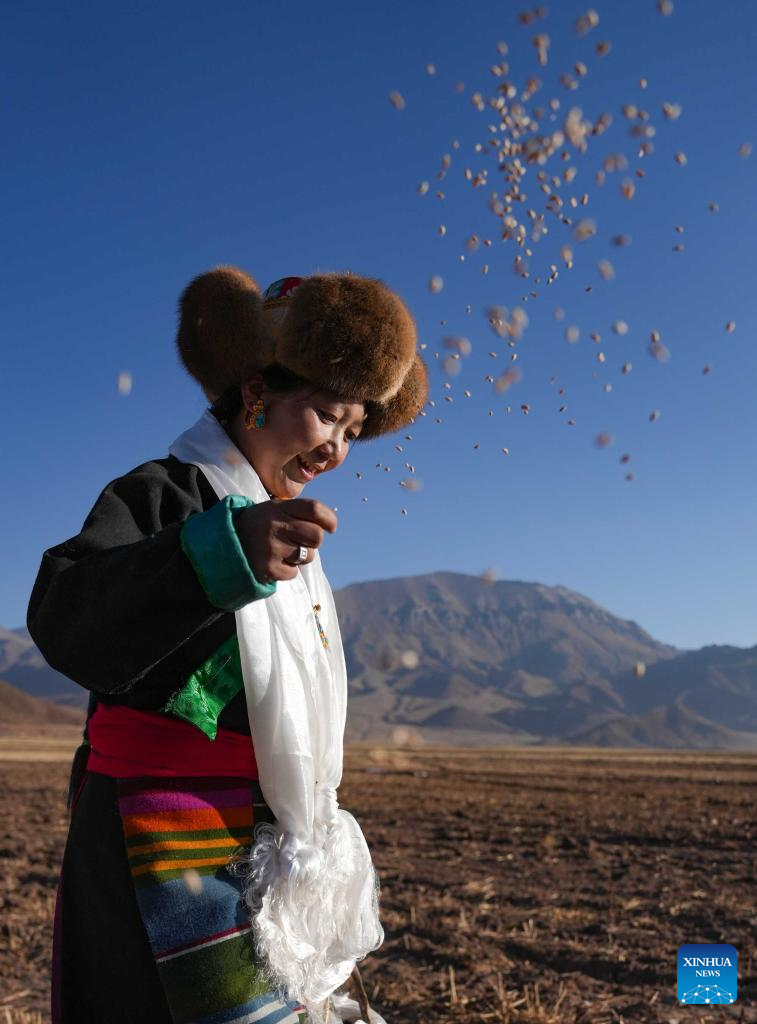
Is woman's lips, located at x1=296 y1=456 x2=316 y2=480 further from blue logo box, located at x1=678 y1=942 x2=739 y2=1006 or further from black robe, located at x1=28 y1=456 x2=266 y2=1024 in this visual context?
blue logo box, located at x1=678 y1=942 x2=739 y2=1006

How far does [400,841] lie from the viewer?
1056cm

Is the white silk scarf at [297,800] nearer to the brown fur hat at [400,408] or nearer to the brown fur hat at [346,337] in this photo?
the brown fur hat at [346,337]

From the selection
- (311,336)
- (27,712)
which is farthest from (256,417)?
(27,712)

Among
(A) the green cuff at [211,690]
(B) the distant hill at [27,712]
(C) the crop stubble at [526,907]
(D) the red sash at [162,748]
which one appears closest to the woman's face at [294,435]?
Result: (A) the green cuff at [211,690]

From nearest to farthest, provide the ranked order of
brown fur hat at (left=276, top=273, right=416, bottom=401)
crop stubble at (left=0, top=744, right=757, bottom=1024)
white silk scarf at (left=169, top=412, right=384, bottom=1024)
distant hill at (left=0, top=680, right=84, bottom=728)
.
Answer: white silk scarf at (left=169, top=412, right=384, bottom=1024), brown fur hat at (left=276, top=273, right=416, bottom=401), crop stubble at (left=0, top=744, right=757, bottom=1024), distant hill at (left=0, top=680, right=84, bottom=728)

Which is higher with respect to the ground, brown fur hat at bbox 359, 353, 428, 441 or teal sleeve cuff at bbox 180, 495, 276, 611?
brown fur hat at bbox 359, 353, 428, 441

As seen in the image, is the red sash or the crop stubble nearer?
the red sash

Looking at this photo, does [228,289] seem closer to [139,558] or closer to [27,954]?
[139,558]

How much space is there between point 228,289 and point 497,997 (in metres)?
3.89

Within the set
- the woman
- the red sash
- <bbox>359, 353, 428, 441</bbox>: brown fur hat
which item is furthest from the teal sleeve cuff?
<bbox>359, 353, 428, 441</bbox>: brown fur hat

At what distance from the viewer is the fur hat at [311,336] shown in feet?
6.44

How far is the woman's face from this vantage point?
1979mm

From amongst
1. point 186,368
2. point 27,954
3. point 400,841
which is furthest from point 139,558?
point 400,841

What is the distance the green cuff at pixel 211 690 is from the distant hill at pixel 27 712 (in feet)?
324
